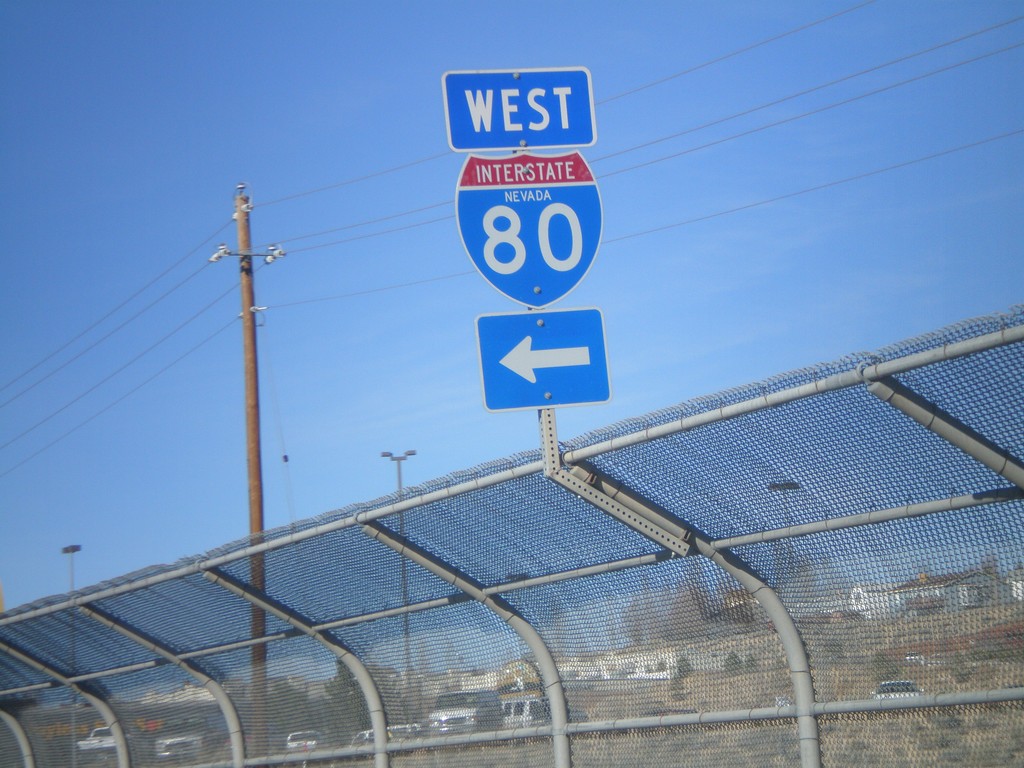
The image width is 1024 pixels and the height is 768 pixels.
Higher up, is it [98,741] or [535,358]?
[535,358]

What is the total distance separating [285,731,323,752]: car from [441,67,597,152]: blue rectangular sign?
4.69 meters

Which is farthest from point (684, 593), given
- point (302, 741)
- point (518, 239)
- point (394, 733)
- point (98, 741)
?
point (98, 741)

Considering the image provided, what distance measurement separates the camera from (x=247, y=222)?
18.9 m

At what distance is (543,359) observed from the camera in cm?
457

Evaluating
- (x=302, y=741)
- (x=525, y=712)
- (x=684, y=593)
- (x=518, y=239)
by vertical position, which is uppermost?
(x=518, y=239)

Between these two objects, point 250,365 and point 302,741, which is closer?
point 302,741

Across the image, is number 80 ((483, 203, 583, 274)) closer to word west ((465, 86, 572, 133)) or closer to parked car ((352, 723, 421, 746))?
word west ((465, 86, 572, 133))

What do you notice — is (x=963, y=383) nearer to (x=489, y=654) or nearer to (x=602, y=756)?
(x=602, y=756)

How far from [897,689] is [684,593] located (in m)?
1.05

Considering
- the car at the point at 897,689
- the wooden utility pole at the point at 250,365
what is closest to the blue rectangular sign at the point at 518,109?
the car at the point at 897,689

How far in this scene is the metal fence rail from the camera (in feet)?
13.9

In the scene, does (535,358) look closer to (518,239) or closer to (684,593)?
(518,239)

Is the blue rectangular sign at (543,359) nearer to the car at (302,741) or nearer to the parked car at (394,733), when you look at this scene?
the parked car at (394,733)

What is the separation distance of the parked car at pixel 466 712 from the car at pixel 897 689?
7.85 ft
